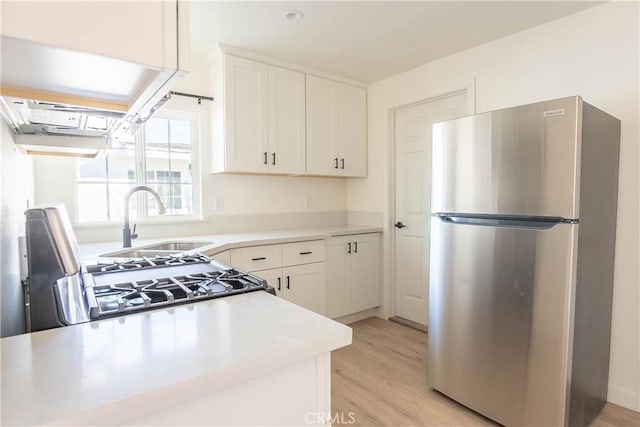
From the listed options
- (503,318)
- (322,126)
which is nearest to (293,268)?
(322,126)

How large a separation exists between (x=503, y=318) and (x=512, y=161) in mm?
779

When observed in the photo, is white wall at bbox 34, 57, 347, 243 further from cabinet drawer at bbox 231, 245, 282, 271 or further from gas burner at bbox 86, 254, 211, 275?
gas burner at bbox 86, 254, 211, 275

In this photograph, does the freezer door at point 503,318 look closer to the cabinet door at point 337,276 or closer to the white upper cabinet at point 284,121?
the cabinet door at point 337,276

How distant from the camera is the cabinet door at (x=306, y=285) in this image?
2721 mm

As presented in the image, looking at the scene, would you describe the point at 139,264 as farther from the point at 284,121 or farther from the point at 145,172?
the point at 284,121

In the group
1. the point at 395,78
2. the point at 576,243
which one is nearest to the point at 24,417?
the point at 576,243

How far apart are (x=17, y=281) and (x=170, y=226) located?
4.74 feet

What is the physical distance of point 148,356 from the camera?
0.66 m

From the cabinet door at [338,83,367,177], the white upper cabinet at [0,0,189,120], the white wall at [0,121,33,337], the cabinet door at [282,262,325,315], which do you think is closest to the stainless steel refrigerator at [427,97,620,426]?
the cabinet door at [282,262,325,315]

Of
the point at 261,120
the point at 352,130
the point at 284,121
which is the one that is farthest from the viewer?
the point at 352,130

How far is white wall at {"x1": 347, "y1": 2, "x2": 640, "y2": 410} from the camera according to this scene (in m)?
1.98

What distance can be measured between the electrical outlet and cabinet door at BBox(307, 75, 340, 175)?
806 mm

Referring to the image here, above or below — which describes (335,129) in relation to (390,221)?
above

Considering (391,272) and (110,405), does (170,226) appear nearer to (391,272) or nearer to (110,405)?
(391,272)
